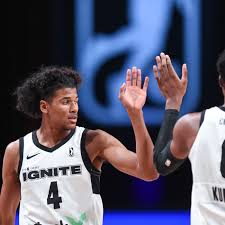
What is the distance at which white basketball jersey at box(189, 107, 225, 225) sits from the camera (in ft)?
9.86

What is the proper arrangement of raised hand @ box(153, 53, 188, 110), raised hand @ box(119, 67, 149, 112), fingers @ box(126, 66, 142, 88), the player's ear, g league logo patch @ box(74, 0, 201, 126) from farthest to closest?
g league logo patch @ box(74, 0, 201, 126), the player's ear, fingers @ box(126, 66, 142, 88), raised hand @ box(119, 67, 149, 112), raised hand @ box(153, 53, 188, 110)

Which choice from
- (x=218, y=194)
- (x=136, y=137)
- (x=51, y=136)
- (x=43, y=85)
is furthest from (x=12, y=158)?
(x=218, y=194)

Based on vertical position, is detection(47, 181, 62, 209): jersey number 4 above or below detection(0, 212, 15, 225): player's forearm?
above

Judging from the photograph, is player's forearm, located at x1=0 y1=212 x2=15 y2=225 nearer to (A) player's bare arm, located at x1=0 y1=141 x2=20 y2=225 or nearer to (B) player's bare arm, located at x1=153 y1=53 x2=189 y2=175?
(A) player's bare arm, located at x1=0 y1=141 x2=20 y2=225

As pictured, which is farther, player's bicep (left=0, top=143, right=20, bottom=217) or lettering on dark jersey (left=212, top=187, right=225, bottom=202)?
player's bicep (left=0, top=143, right=20, bottom=217)

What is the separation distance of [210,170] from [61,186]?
1294mm

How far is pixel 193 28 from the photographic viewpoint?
7.22 meters

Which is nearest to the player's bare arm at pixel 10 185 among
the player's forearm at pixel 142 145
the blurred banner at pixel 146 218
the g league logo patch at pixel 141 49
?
the player's forearm at pixel 142 145

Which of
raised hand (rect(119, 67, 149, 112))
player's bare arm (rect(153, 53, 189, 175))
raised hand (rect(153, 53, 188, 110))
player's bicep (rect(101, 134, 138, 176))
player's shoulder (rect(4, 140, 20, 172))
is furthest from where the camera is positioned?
player's shoulder (rect(4, 140, 20, 172))

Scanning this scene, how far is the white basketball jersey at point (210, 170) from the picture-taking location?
301cm

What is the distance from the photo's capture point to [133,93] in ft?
12.4

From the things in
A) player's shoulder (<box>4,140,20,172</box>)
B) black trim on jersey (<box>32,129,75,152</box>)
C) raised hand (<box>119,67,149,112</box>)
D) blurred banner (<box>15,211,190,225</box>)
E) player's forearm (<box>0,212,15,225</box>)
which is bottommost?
blurred banner (<box>15,211,190,225</box>)

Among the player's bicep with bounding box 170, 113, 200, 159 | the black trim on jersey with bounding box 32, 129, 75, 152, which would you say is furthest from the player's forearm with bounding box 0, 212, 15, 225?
the player's bicep with bounding box 170, 113, 200, 159

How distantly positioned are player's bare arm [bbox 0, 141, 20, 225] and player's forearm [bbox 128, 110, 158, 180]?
2.90 feet
